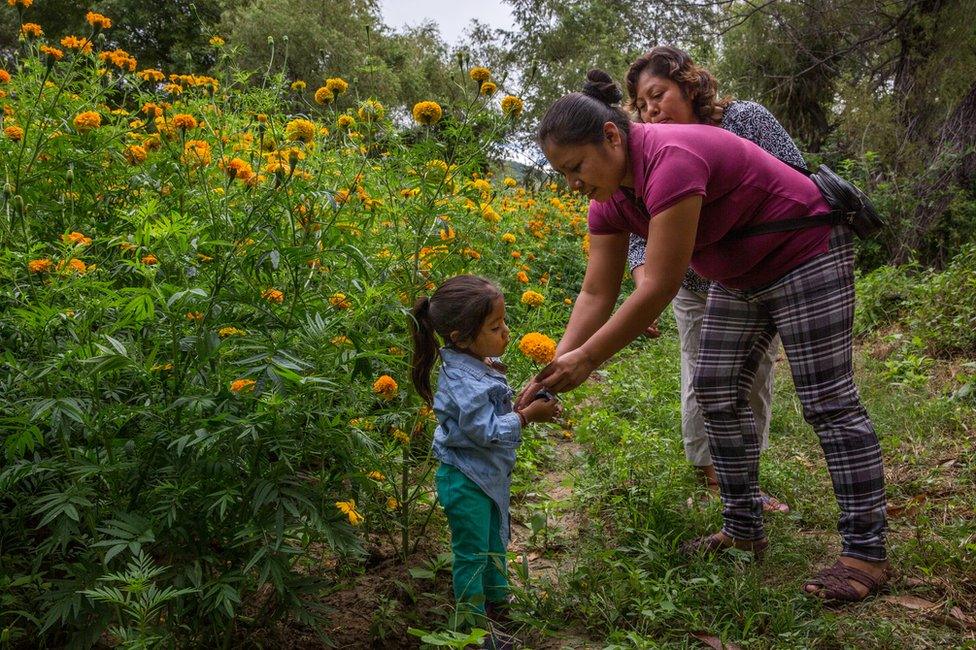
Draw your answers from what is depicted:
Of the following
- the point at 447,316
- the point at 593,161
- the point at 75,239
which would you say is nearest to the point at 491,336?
the point at 447,316

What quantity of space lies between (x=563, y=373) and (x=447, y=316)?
0.36 metres

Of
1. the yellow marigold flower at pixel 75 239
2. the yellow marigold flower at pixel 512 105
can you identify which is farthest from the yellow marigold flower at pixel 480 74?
the yellow marigold flower at pixel 75 239

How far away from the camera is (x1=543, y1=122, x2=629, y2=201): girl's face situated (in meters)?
2.18

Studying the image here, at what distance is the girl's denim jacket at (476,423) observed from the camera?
2137 mm

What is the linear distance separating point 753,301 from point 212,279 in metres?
1.66

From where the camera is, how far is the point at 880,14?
7238mm

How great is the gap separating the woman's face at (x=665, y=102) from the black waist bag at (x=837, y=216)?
2.42 feet

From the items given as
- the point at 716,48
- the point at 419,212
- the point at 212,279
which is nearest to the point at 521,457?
the point at 419,212

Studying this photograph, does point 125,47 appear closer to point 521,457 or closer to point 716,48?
point 716,48

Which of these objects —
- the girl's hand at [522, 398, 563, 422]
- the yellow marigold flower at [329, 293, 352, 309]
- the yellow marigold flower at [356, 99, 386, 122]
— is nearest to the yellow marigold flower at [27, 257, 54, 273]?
the yellow marigold flower at [329, 293, 352, 309]

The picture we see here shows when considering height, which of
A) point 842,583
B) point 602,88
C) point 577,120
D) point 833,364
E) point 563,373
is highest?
point 602,88

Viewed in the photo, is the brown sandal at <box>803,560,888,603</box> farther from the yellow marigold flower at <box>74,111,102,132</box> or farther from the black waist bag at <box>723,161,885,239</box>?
the yellow marigold flower at <box>74,111,102,132</box>

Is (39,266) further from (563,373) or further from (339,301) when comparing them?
(563,373)

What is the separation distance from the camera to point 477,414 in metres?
2.14
